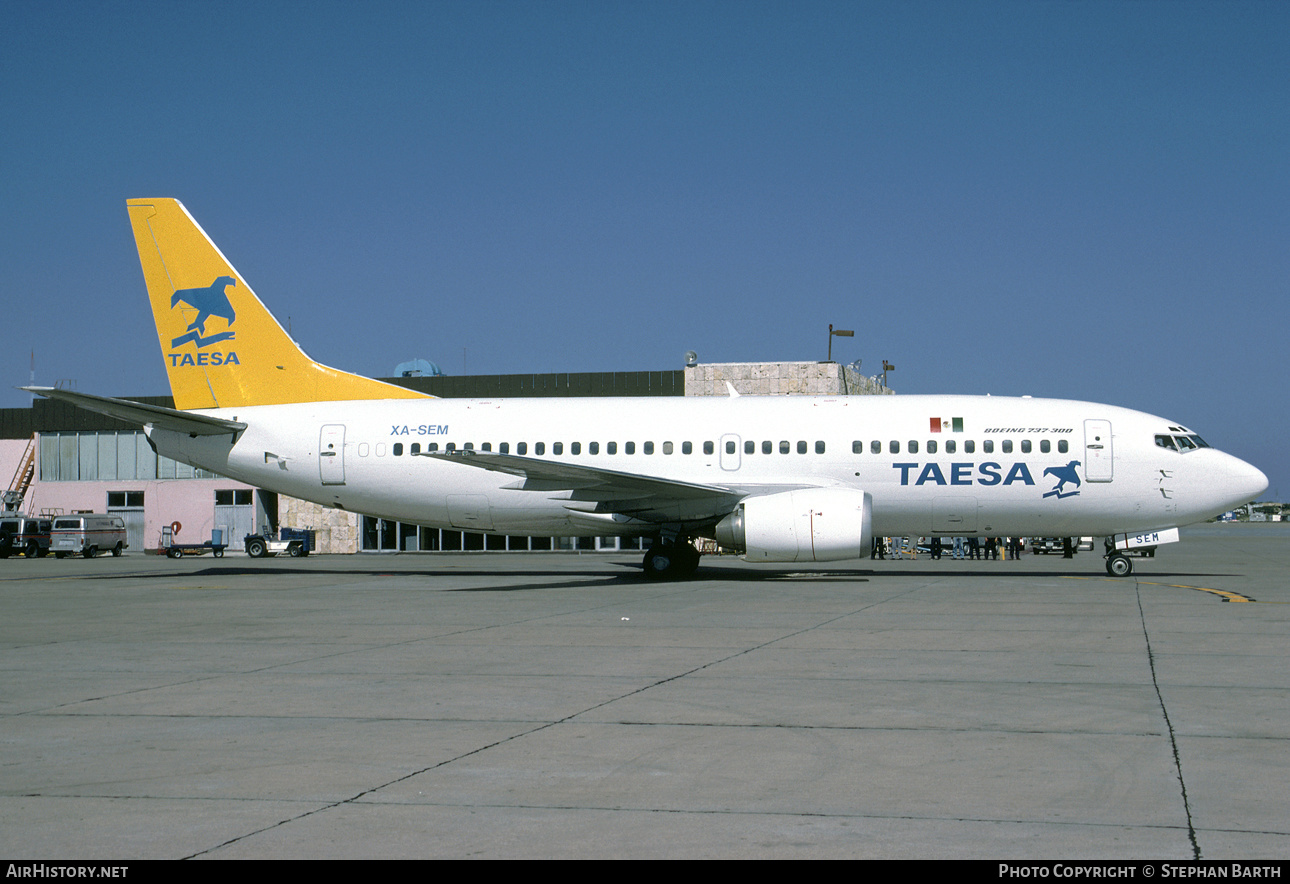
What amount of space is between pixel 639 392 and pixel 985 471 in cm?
2844

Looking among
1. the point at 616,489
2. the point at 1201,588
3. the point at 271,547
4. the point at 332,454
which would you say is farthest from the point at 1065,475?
the point at 271,547

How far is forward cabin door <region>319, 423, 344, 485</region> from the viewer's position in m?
26.7

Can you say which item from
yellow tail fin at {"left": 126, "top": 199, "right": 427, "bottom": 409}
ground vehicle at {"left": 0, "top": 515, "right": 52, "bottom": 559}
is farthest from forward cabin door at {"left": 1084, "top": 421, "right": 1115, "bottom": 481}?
ground vehicle at {"left": 0, "top": 515, "right": 52, "bottom": 559}

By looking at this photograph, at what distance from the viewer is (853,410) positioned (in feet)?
82.9

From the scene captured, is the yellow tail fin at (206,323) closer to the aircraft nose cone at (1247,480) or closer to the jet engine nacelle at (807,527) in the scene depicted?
the jet engine nacelle at (807,527)

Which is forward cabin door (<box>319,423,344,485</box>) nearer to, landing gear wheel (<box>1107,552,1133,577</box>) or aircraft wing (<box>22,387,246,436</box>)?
aircraft wing (<box>22,387,246,436</box>)

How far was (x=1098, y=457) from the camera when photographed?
24031 mm

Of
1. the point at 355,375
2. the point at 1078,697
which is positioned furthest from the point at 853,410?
the point at 1078,697

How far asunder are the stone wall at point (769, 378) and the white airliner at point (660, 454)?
2167cm

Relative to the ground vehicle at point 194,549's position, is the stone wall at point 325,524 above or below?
above

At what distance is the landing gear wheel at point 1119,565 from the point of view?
81.4 feet

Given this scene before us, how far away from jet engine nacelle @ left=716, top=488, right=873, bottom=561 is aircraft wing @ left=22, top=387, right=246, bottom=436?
12806 mm

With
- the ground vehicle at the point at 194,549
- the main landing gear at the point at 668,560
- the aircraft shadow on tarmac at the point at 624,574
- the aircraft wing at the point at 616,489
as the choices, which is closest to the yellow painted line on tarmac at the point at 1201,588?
the aircraft shadow on tarmac at the point at 624,574

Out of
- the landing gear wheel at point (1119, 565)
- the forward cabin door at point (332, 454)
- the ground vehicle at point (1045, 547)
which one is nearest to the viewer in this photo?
the landing gear wheel at point (1119, 565)
